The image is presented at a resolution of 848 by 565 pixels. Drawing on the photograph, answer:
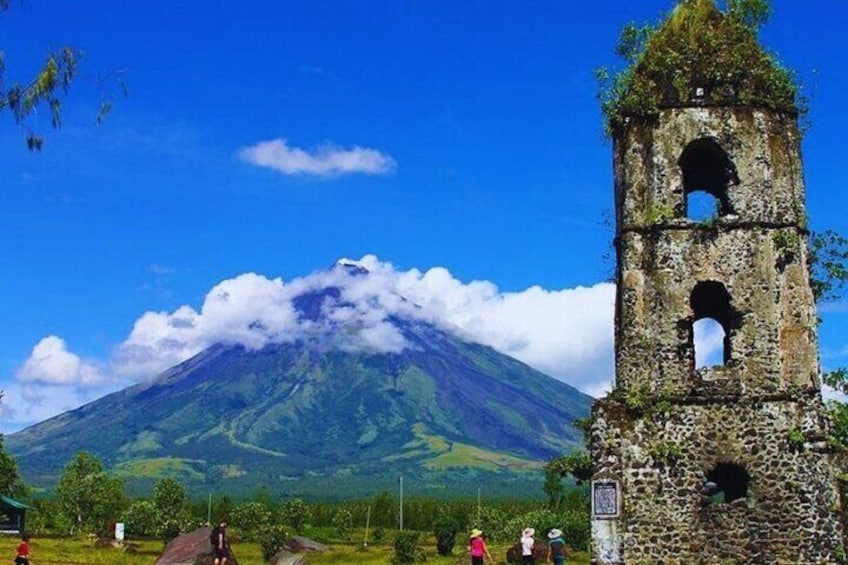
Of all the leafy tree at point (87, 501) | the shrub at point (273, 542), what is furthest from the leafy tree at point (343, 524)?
the shrub at point (273, 542)

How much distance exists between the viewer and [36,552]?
40.7m

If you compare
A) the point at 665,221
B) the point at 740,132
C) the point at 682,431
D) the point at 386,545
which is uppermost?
the point at 740,132

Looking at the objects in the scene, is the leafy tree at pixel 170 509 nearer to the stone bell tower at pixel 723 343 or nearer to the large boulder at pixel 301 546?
the large boulder at pixel 301 546

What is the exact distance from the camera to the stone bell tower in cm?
1789

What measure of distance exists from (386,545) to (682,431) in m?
39.4

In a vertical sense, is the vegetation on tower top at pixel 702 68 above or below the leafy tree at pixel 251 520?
above

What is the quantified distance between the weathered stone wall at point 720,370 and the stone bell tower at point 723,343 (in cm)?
2

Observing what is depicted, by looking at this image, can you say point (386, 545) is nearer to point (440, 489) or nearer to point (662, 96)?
point (662, 96)

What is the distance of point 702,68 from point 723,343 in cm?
496

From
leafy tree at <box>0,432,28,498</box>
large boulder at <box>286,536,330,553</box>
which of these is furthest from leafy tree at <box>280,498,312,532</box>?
large boulder at <box>286,536,330,553</box>

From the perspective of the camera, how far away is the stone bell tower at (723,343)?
704 inches

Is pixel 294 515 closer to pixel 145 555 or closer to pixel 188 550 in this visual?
pixel 145 555

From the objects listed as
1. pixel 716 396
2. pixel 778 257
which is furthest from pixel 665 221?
pixel 716 396

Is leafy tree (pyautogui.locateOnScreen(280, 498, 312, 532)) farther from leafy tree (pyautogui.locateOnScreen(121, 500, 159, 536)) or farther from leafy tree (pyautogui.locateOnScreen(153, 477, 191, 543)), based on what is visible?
leafy tree (pyautogui.locateOnScreen(121, 500, 159, 536))
